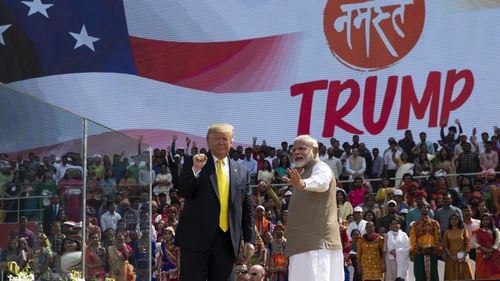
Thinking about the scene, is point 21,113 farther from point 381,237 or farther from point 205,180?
point 381,237

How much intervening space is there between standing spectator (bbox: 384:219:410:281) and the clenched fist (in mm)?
9014

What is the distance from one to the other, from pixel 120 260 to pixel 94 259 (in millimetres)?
559

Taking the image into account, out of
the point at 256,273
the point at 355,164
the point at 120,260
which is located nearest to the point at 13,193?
the point at 120,260

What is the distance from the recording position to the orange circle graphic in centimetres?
2436

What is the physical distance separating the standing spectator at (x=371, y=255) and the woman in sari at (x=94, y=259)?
859cm

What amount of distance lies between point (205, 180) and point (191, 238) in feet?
1.43

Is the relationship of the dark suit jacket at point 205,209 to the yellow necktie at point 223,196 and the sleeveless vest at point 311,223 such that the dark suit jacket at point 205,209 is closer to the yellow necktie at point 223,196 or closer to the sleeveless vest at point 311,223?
the yellow necktie at point 223,196

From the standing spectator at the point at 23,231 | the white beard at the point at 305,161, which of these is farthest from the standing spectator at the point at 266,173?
the standing spectator at the point at 23,231

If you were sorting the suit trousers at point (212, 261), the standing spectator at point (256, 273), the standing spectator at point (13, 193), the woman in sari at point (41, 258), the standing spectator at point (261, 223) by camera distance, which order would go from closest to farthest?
the standing spectator at point (13, 193) < the woman in sari at point (41, 258) < the suit trousers at point (212, 261) < the standing spectator at point (256, 273) < the standing spectator at point (261, 223)

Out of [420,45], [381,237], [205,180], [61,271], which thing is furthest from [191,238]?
[420,45]

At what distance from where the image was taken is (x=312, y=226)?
317 inches

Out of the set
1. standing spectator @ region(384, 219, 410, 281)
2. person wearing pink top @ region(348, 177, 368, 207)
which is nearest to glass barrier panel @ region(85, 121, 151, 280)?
standing spectator @ region(384, 219, 410, 281)

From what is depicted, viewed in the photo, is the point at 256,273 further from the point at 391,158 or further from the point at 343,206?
the point at 391,158

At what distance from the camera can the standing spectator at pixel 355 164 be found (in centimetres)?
2052
